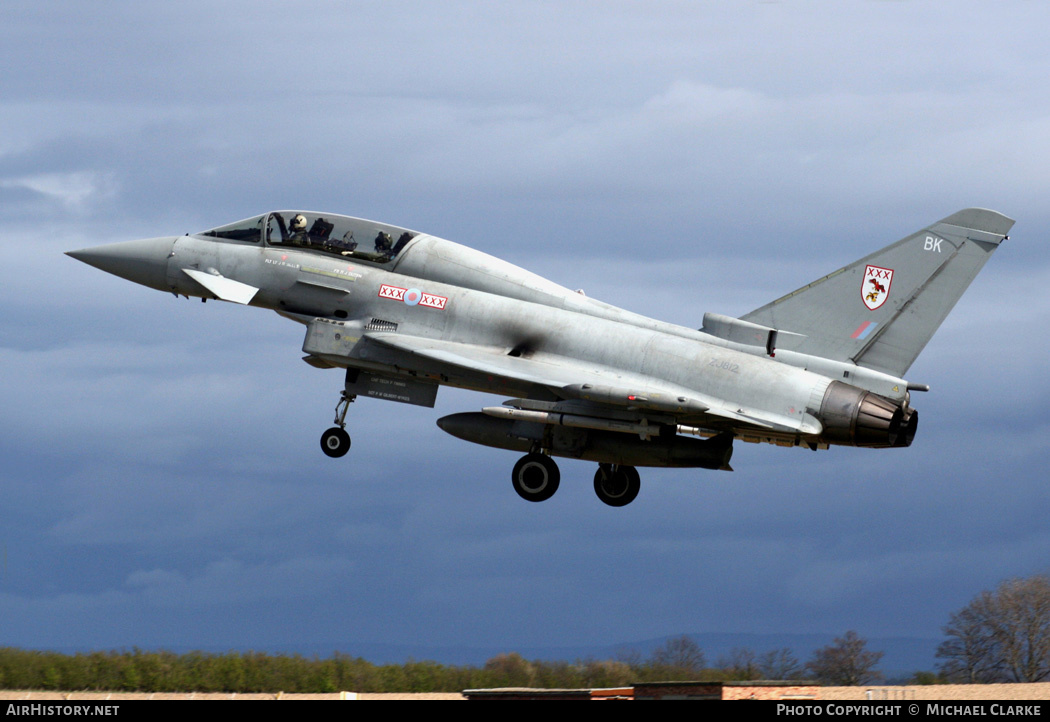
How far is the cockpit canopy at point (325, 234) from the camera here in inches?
901

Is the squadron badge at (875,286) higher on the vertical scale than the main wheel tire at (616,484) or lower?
higher

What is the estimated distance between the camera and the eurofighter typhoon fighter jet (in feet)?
67.7

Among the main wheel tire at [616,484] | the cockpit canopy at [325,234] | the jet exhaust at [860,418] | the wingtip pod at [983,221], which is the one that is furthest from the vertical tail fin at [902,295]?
the cockpit canopy at [325,234]

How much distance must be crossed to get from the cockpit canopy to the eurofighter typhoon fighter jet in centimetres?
3

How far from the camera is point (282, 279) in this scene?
22.9 m

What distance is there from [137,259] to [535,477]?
27.0 ft

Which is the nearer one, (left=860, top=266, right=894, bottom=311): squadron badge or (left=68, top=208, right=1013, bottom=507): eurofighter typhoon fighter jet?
(left=68, top=208, right=1013, bottom=507): eurofighter typhoon fighter jet

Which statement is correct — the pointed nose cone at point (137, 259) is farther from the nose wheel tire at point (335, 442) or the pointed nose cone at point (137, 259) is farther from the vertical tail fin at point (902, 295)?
the vertical tail fin at point (902, 295)

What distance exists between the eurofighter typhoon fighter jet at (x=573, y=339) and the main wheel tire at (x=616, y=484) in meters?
0.04

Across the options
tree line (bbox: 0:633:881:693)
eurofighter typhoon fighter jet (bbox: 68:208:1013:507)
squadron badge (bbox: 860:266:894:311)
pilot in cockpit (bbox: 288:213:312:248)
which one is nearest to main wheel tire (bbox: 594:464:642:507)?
eurofighter typhoon fighter jet (bbox: 68:208:1013:507)

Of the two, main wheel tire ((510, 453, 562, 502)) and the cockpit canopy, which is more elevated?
the cockpit canopy

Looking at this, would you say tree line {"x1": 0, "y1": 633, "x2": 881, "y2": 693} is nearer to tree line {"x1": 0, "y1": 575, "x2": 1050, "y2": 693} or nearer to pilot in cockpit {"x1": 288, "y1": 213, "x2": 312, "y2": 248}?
tree line {"x1": 0, "y1": 575, "x2": 1050, "y2": 693}
